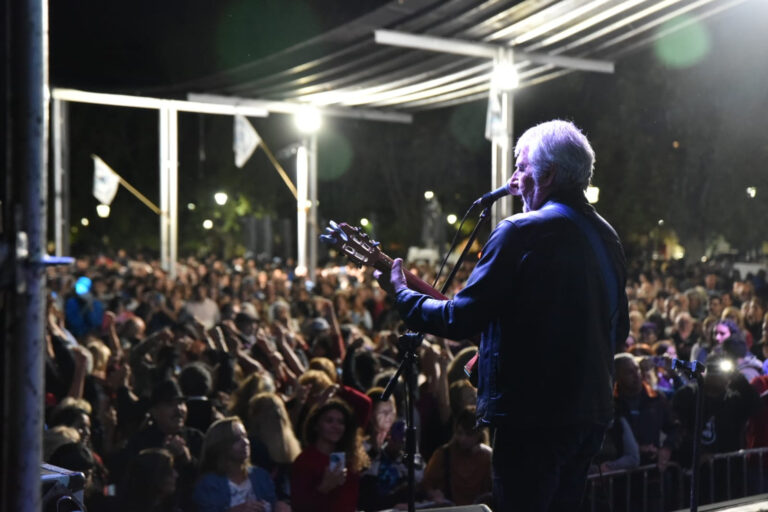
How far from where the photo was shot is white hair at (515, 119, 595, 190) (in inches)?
Result: 121

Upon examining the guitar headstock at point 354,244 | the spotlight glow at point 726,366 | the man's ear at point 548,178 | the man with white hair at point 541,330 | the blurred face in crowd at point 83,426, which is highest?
the man's ear at point 548,178

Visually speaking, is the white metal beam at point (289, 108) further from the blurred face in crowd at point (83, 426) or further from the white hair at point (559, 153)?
the white hair at point (559, 153)

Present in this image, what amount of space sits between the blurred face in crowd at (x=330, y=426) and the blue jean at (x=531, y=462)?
2.87 meters

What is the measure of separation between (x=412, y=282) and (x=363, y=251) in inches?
8.3

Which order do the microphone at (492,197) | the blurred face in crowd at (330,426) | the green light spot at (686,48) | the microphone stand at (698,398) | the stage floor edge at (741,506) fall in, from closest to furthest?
1. the microphone at (492,197)
2. the microphone stand at (698,398)
3. the stage floor edge at (741,506)
4. the blurred face in crowd at (330,426)
5. the green light spot at (686,48)

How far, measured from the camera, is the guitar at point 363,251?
3373 mm

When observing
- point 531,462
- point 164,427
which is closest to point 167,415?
point 164,427

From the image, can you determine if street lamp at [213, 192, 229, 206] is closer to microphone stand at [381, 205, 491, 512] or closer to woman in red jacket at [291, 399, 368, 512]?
woman in red jacket at [291, 399, 368, 512]

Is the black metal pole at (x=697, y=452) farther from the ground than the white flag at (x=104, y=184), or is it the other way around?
the white flag at (x=104, y=184)

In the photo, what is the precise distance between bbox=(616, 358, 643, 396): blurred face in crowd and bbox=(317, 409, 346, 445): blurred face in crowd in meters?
2.74

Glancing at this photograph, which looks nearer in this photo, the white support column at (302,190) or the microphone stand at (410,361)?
the microphone stand at (410,361)

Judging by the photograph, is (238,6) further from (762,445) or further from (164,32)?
(762,445)

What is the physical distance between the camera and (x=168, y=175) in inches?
893

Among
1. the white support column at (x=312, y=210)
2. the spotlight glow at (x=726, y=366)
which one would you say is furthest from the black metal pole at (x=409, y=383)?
the white support column at (x=312, y=210)
